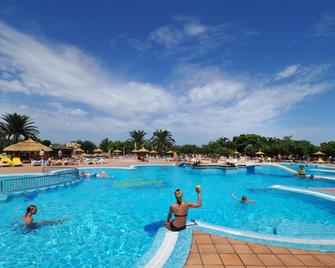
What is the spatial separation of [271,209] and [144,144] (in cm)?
4965

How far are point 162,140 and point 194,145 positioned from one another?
13.7 meters

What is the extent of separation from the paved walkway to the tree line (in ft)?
132

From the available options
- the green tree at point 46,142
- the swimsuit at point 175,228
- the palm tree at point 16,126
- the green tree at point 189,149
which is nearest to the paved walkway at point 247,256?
the swimsuit at point 175,228

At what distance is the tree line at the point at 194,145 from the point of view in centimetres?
3651

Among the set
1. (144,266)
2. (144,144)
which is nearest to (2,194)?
(144,266)

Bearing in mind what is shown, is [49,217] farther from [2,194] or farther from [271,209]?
[271,209]

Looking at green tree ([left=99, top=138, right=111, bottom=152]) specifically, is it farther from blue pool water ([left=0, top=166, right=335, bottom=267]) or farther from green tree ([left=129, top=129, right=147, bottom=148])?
blue pool water ([left=0, top=166, right=335, bottom=267])

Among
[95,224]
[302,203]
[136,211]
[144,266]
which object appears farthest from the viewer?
[302,203]

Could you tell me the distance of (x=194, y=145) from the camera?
6425cm

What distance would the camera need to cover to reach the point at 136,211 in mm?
→ 9555

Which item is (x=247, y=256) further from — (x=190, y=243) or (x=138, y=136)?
(x=138, y=136)

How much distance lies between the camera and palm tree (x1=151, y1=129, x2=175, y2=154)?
5391cm

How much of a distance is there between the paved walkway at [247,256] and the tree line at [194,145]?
4019 cm

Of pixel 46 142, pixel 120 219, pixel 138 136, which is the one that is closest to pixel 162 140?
pixel 138 136
